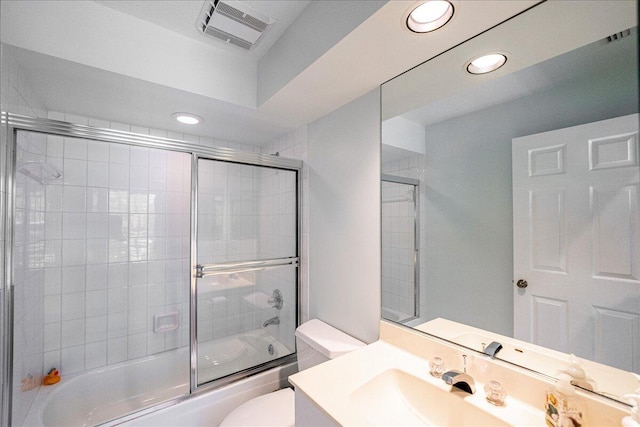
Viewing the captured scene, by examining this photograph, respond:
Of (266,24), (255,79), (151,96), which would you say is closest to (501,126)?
(266,24)

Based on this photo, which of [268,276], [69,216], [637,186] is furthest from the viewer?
[268,276]

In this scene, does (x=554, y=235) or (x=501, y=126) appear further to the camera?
(x=501, y=126)

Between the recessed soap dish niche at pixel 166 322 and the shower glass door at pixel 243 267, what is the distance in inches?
23.9

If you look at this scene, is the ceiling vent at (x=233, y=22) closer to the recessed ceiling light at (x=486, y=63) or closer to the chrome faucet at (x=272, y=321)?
the recessed ceiling light at (x=486, y=63)

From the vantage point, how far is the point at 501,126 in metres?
0.94

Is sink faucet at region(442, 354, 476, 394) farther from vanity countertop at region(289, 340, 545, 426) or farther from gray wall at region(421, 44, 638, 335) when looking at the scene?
gray wall at region(421, 44, 638, 335)

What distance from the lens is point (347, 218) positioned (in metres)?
1.55

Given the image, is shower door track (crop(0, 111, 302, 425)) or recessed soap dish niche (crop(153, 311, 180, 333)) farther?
recessed soap dish niche (crop(153, 311, 180, 333))

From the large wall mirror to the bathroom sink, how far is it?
224mm

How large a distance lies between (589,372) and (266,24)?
1.82m

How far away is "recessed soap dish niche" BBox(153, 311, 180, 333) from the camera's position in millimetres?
2045

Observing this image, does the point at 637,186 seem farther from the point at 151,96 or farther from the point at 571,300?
the point at 151,96

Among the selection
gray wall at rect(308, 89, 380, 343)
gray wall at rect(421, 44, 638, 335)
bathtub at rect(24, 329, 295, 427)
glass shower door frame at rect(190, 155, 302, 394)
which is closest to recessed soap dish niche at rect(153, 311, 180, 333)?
bathtub at rect(24, 329, 295, 427)

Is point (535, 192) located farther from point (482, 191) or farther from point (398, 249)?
point (398, 249)
